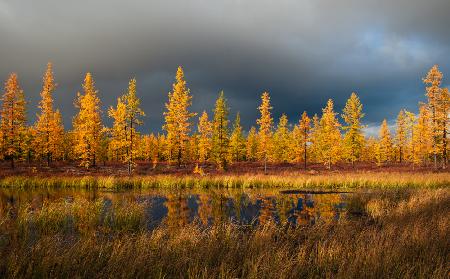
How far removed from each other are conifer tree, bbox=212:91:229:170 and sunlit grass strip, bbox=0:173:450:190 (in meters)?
19.3

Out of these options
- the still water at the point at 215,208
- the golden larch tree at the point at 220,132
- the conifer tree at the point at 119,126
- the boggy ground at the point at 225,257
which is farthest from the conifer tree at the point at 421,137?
the boggy ground at the point at 225,257

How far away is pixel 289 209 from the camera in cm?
1867

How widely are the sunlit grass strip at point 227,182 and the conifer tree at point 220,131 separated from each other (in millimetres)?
19319

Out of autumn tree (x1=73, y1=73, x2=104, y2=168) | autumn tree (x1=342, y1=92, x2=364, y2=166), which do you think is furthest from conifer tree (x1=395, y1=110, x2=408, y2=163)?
autumn tree (x1=73, y1=73, x2=104, y2=168)

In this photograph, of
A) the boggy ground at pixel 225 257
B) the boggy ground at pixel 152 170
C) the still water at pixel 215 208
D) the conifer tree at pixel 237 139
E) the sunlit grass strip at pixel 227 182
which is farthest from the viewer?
the conifer tree at pixel 237 139

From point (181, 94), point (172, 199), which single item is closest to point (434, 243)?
point (172, 199)

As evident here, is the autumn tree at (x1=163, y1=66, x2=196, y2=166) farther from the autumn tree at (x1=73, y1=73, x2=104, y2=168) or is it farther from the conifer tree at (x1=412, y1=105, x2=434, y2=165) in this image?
the conifer tree at (x1=412, y1=105, x2=434, y2=165)

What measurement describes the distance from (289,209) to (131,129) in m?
28.8

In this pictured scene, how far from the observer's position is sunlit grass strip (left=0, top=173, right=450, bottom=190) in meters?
30.1

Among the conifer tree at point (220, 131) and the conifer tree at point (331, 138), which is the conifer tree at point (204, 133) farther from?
the conifer tree at point (331, 138)

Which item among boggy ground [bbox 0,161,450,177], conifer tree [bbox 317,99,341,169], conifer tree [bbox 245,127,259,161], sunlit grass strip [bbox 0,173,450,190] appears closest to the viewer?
sunlit grass strip [bbox 0,173,450,190]

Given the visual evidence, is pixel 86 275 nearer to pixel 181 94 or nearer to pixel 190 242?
pixel 190 242

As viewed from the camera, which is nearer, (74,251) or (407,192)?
(74,251)

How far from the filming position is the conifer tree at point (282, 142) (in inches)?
3009
